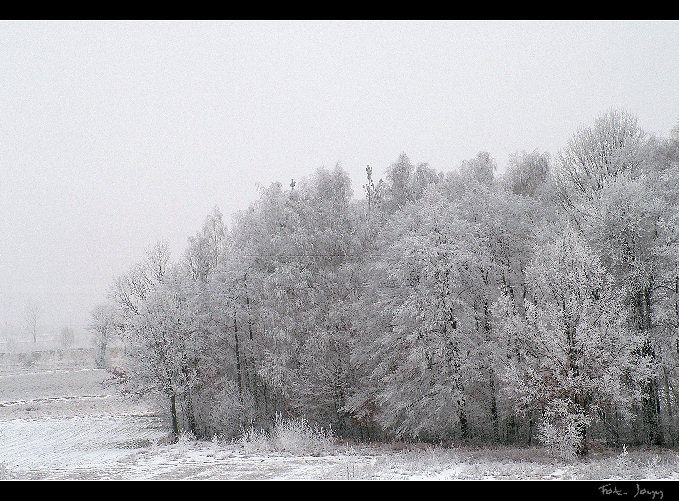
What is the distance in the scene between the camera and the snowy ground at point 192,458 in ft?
46.3

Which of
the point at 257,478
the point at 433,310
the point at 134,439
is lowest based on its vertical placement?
the point at 134,439

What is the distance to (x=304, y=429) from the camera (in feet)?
85.3

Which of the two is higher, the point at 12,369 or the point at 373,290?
the point at 373,290

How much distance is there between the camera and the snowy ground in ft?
46.3

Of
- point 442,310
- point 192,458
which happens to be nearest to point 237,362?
point 192,458

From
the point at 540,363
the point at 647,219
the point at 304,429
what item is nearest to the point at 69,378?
the point at 304,429

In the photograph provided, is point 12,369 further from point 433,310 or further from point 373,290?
point 433,310
